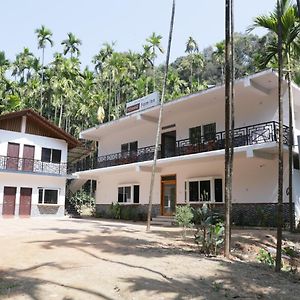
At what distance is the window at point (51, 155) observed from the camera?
27.3 meters

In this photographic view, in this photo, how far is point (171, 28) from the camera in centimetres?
1536

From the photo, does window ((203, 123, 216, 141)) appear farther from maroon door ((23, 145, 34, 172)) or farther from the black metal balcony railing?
maroon door ((23, 145, 34, 172))

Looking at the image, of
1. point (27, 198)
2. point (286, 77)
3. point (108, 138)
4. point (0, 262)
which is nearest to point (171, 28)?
point (286, 77)

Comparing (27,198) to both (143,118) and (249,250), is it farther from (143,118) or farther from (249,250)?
(249,250)

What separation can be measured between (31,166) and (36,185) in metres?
1.45

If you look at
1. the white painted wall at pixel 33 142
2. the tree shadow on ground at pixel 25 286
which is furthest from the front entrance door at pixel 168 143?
the tree shadow on ground at pixel 25 286

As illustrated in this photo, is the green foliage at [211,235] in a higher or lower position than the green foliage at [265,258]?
higher

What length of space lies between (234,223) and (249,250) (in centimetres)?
682

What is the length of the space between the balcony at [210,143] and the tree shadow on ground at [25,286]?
11.2m

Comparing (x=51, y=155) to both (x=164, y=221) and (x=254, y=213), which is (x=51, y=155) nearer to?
(x=164, y=221)

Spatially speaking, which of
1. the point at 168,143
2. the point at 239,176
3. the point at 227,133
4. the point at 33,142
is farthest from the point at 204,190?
the point at 33,142

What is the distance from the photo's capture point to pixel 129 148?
2525cm

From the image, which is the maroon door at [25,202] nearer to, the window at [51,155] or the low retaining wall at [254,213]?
the window at [51,155]

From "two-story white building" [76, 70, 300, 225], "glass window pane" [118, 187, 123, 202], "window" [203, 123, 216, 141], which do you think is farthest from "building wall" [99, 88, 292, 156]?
"glass window pane" [118, 187, 123, 202]
